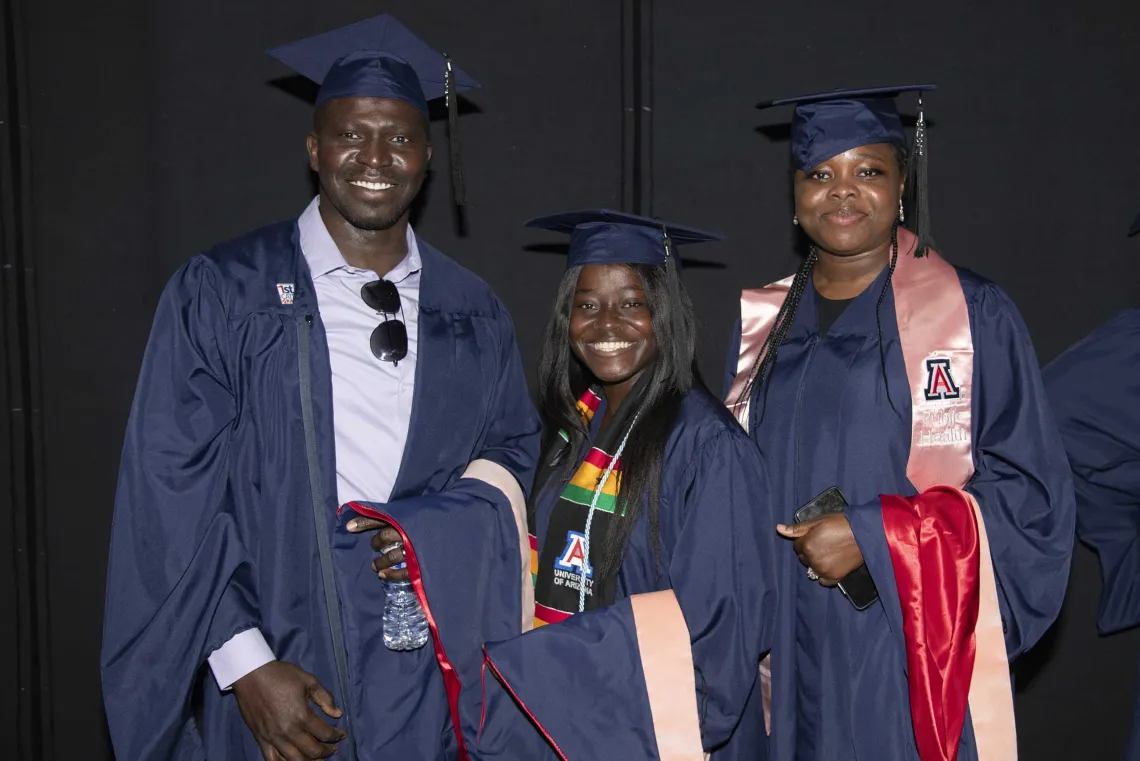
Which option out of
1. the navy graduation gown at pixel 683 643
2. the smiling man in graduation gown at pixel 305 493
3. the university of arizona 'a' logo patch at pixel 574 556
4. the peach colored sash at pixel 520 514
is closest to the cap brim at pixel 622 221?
the smiling man in graduation gown at pixel 305 493

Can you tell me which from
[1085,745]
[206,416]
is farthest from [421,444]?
[1085,745]

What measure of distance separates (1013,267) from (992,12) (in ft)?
2.78

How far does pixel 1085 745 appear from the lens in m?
3.28

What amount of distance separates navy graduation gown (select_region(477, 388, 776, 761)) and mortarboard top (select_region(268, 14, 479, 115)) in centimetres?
100

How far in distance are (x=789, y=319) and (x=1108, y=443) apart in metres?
0.89

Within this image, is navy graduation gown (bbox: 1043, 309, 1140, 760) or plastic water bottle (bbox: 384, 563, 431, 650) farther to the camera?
navy graduation gown (bbox: 1043, 309, 1140, 760)

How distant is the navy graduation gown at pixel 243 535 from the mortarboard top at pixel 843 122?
3.49 ft

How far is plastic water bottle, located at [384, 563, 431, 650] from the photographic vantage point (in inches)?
72.5

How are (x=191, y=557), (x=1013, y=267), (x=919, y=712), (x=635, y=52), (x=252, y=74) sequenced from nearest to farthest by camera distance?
1. (x=191, y=557)
2. (x=919, y=712)
3. (x=252, y=74)
4. (x=635, y=52)
5. (x=1013, y=267)

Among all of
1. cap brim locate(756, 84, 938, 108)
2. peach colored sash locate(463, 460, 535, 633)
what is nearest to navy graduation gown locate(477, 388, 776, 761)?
peach colored sash locate(463, 460, 535, 633)

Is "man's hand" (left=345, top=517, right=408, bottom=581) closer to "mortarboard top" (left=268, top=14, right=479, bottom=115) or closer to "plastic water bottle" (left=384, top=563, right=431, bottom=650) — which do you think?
"plastic water bottle" (left=384, top=563, right=431, bottom=650)

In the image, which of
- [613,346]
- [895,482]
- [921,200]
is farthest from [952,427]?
[613,346]

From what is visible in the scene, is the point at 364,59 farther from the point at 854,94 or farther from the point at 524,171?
the point at 854,94

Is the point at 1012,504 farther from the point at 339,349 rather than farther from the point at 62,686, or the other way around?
the point at 62,686
